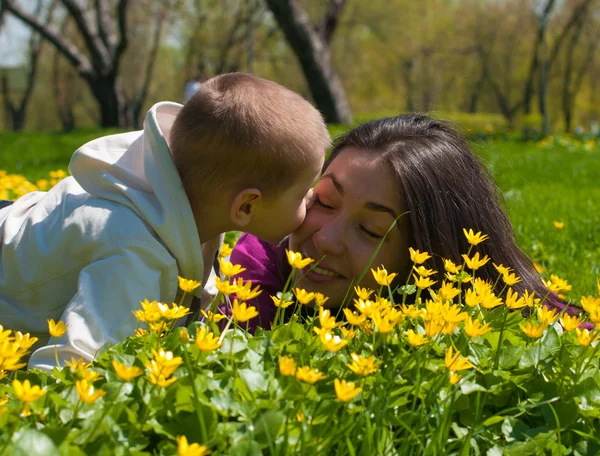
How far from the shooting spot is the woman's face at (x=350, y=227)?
2658mm

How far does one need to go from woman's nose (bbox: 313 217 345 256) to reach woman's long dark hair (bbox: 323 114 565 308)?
30cm

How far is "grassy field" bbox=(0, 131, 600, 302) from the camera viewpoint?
4273 mm

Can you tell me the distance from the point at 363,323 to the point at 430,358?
0.59 ft

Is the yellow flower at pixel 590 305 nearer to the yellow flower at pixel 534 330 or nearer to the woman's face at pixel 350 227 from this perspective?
the yellow flower at pixel 534 330

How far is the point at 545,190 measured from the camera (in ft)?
22.9

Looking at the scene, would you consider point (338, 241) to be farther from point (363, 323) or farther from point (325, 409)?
point (325, 409)

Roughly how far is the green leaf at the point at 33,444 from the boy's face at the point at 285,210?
4.57 feet

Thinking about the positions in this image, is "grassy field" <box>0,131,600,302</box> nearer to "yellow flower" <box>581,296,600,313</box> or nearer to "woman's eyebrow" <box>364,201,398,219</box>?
"woman's eyebrow" <box>364,201,398,219</box>

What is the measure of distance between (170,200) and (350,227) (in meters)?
0.66

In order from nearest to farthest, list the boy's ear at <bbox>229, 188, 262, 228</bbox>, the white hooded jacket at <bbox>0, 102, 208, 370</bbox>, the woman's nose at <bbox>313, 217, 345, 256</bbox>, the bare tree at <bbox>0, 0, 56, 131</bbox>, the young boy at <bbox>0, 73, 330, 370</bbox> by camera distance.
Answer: the white hooded jacket at <bbox>0, 102, 208, 370</bbox> → the young boy at <bbox>0, 73, 330, 370</bbox> → the boy's ear at <bbox>229, 188, 262, 228</bbox> → the woman's nose at <bbox>313, 217, 345, 256</bbox> → the bare tree at <bbox>0, 0, 56, 131</bbox>

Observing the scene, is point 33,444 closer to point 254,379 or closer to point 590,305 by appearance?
point 254,379

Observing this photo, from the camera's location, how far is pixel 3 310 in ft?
8.27

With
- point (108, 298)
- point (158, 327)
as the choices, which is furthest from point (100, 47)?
point (158, 327)

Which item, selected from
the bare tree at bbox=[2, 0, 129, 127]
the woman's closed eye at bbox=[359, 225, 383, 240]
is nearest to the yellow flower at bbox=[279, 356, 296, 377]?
the woman's closed eye at bbox=[359, 225, 383, 240]
